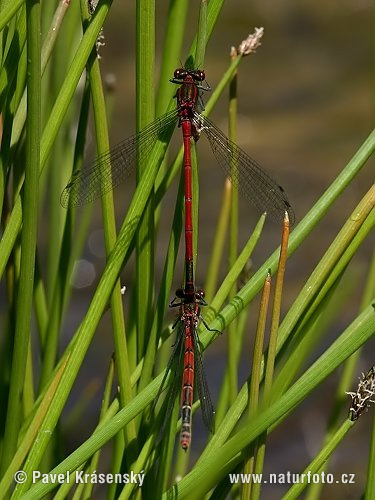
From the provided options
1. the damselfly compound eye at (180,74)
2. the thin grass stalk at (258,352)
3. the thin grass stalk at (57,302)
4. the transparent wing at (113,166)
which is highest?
the damselfly compound eye at (180,74)

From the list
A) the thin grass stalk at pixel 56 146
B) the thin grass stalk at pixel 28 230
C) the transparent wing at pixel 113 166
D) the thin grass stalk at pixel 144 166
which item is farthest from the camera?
the thin grass stalk at pixel 56 146

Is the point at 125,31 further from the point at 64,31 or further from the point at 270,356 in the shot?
the point at 270,356

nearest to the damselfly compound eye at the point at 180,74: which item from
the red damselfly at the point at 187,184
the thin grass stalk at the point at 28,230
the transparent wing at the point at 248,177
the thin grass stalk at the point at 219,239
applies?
the red damselfly at the point at 187,184

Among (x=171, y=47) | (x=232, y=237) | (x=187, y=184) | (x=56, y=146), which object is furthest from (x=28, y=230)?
(x=56, y=146)

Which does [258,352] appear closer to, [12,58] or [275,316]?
[275,316]

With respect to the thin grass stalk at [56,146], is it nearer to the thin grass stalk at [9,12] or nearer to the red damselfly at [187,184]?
the red damselfly at [187,184]

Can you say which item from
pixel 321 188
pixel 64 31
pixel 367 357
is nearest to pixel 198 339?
pixel 64 31
